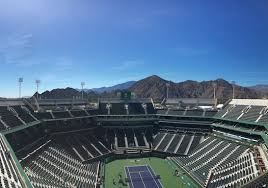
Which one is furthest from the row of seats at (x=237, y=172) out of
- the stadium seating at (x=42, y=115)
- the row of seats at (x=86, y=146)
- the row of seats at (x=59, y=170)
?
the stadium seating at (x=42, y=115)

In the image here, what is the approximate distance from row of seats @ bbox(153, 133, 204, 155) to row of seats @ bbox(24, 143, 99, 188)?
19.9m

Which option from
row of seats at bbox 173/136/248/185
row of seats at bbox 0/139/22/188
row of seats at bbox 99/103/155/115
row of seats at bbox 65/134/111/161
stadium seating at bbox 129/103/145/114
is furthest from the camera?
stadium seating at bbox 129/103/145/114

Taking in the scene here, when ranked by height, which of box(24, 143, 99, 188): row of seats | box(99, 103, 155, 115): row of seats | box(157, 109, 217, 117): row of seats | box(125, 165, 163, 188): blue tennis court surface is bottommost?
box(125, 165, 163, 188): blue tennis court surface

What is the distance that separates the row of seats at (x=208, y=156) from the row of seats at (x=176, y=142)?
8.12 feet

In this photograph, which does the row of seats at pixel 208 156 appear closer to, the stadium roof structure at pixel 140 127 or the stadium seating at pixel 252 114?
the stadium roof structure at pixel 140 127

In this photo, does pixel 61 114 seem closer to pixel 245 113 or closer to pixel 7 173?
pixel 245 113

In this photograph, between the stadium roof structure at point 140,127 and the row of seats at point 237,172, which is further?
the stadium roof structure at point 140,127

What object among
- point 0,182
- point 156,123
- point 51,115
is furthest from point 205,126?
point 0,182

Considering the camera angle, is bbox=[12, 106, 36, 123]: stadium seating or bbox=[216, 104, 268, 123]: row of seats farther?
bbox=[12, 106, 36, 123]: stadium seating

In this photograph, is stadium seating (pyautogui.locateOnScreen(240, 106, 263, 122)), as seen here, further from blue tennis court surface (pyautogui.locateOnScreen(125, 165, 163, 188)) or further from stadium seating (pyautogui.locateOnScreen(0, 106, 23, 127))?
stadium seating (pyautogui.locateOnScreen(0, 106, 23, 127))

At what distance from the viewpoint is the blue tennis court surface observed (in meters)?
58.2

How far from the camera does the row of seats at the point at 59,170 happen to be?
48.8 m

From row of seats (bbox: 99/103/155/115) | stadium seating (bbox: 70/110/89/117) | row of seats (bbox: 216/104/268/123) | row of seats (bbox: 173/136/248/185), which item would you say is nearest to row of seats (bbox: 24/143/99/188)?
stadium seating (bbox: 70/110/89/117)

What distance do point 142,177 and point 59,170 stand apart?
16622 millimetres
